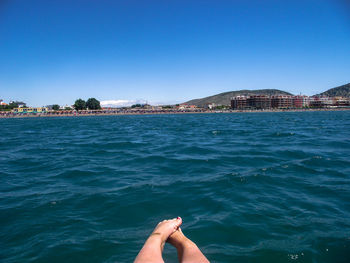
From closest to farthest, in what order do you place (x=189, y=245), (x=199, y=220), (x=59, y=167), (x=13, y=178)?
(x=189, y=245), (x=199, y=220), (x=13, y=178), (x=59, y=167)

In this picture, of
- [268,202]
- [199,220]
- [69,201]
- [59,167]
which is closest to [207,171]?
[268,202]

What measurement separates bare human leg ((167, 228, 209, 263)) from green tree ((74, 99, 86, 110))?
14160cm

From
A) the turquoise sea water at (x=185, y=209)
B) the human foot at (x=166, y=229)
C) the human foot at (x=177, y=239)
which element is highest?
the human foot at (x=166, y=229)

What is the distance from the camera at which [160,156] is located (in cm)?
935

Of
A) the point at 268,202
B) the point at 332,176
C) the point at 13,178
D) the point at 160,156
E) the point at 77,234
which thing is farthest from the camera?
the point at 160,156

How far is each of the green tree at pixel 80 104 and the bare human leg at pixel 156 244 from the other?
14140 centimetres

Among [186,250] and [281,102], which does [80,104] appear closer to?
[281,102]

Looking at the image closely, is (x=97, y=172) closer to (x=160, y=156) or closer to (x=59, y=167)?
(x=59, y=167)

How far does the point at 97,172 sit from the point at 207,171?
135 inches

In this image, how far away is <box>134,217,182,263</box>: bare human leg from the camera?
2234 millimetres

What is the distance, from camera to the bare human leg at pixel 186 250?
2426 millimetres

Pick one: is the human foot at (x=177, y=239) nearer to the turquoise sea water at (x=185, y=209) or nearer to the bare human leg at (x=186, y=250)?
the bare human leg at (x=186, y=250)

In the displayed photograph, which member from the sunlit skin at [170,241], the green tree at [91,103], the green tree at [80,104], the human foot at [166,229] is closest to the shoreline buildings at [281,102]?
the green tree at [91,103]

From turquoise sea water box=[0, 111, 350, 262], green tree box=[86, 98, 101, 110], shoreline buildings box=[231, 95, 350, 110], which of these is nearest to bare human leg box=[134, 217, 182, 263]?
turquoise sea water box=[0, 111, 350, 262]
